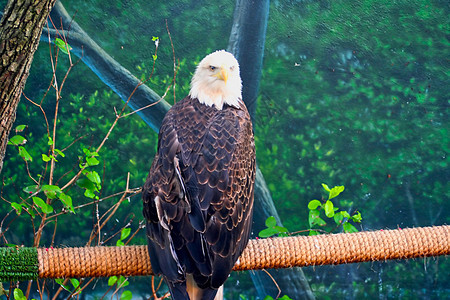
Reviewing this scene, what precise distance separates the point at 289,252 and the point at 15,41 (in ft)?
3.73

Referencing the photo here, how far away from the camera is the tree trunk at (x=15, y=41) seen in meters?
1.66

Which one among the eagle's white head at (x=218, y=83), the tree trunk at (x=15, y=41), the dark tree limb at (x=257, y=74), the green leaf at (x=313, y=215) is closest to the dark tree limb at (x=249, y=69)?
the dark tree limb at (x=257, y=74)

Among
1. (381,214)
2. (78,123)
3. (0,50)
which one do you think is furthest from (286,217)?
(0,50)

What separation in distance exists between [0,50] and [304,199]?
6.36ft

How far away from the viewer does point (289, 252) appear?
165cm

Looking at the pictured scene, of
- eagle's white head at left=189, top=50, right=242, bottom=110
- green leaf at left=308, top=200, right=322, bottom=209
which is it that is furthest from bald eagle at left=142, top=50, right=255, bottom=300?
green leaf at left=308, top=200, right=322, bottom=209

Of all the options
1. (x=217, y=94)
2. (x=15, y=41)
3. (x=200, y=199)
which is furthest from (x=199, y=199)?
(x=15, y=41)

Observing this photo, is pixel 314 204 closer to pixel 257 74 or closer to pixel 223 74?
pixel 223 74

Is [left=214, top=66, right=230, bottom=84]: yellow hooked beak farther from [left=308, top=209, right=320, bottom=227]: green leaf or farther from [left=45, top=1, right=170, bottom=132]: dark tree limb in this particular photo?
[left=45, top=1, right=170, bottom=132]: dark tree limb

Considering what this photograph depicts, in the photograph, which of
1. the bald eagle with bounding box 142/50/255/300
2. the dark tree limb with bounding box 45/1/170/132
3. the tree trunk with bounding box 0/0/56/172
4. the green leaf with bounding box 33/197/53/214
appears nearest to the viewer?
the bald eagle with bounding box 142/50/255/300

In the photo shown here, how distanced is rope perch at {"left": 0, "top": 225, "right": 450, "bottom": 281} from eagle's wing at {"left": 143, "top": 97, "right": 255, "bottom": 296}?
83mm

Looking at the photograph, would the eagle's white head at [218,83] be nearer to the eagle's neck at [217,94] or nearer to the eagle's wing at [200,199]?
the eagle's neck at [217,94]

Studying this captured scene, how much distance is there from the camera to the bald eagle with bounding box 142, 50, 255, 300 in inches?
58.6

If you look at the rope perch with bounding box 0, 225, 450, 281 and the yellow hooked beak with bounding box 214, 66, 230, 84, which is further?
the yellow hooked beak with bounding box 214, 66, 230, 84
